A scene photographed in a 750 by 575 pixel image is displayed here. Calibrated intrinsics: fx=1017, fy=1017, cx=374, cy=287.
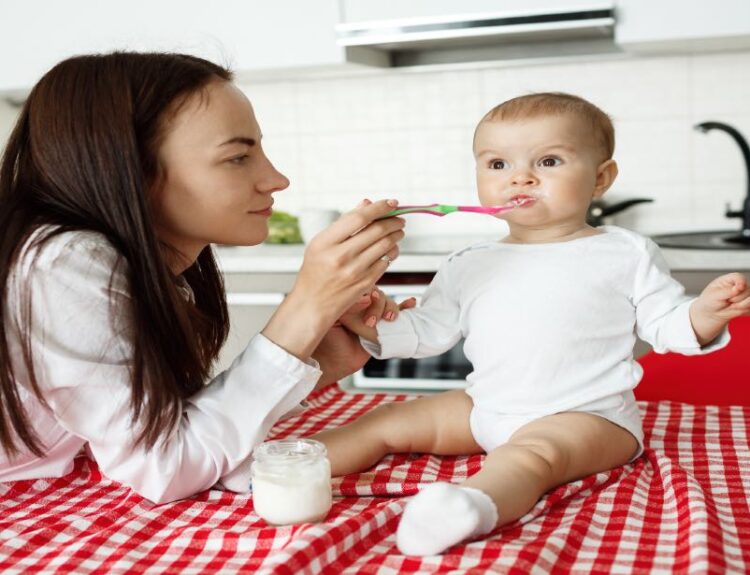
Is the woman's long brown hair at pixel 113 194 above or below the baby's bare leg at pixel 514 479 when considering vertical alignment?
above

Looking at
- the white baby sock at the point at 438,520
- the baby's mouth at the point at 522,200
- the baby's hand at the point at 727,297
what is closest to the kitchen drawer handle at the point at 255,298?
the baby's mouth at the point at 522,200

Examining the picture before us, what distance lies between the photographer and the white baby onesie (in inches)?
53.9

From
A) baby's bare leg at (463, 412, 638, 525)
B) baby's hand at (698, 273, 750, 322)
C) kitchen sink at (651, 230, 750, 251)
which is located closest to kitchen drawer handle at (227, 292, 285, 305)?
kitchen sink at (651, 230, 750, 251)

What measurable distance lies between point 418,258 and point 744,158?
981 mm

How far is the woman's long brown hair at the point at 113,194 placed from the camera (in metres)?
1.21

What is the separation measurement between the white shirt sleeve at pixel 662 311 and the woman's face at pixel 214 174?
0.52 metres

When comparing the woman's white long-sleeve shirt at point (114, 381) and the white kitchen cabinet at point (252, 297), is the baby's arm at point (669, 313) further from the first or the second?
the white kitchen cabinet at point (252, 297)

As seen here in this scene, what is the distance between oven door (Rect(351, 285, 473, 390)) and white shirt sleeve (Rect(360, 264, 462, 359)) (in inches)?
48.4

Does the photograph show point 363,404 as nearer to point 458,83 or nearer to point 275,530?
point 275,530

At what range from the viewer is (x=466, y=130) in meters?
3.20

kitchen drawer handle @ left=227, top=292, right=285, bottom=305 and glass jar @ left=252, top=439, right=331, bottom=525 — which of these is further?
kitchen drawer handle @ left=227, top=292, right=285, bottom=305

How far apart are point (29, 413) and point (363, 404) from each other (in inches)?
23.9

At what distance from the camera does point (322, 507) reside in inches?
44.6

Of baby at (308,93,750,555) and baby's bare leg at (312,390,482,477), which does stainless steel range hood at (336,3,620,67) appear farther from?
baby's bare leg at (312,390,482,477)
